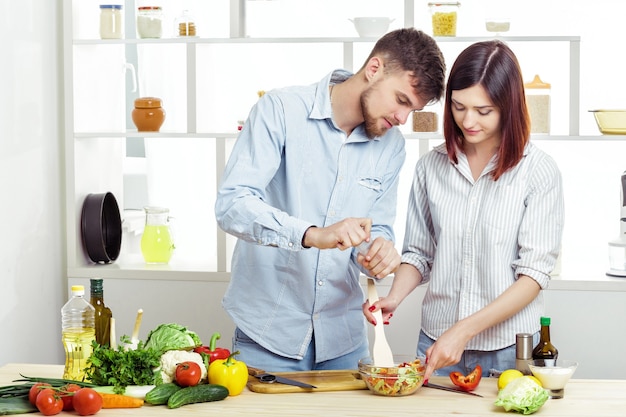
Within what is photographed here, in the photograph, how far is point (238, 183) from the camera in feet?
7.54

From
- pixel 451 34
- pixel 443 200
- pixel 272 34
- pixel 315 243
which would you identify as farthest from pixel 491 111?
pixel 272 34

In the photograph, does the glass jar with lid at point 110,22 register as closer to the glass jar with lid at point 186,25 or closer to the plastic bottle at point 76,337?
the glass jar with lid at point 186,25

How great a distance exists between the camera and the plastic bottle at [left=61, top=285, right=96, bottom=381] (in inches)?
85.4

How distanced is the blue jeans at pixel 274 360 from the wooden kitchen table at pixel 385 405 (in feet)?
1.07

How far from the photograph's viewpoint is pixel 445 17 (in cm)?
352

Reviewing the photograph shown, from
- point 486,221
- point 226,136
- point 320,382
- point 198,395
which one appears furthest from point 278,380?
point 226,136

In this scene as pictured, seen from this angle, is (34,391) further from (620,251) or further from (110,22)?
(620,251)

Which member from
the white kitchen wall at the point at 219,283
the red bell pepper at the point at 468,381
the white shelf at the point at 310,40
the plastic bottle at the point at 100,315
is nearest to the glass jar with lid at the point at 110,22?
the white shelf at the point at 310,40

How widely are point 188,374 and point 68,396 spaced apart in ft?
0.88

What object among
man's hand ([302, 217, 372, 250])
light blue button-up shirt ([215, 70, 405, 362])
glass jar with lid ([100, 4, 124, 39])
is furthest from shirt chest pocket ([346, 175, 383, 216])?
glass jar with lid ([100, 4, 124, 39])

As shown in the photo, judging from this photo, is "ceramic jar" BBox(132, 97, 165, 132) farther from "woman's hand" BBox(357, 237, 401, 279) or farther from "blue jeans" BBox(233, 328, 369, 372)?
"woman's hand" BBox(357, 237, 401, 279)

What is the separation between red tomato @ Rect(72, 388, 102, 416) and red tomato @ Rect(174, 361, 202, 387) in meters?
0.20

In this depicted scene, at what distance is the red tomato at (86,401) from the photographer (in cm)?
195

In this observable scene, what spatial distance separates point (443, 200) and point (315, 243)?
0.46 meters
